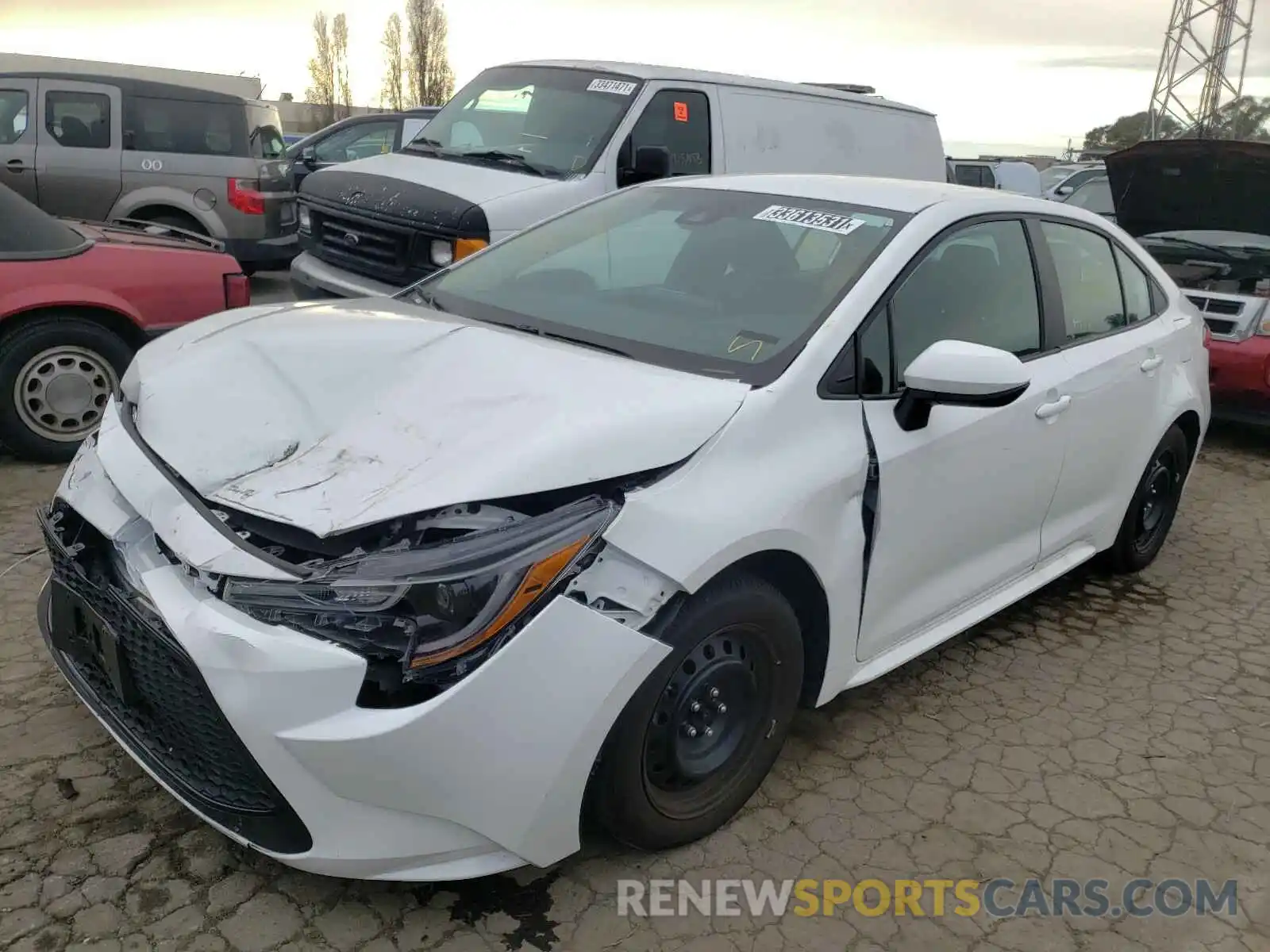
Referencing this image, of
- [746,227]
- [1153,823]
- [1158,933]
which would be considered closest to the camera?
[1158,933]

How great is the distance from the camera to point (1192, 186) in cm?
682

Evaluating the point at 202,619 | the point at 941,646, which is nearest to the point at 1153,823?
the point at 941,646

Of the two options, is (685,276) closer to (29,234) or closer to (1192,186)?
(29,234)

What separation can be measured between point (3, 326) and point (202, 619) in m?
3.57

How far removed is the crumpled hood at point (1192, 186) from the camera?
6434 millimetres

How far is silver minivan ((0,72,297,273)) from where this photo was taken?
855 centimetres

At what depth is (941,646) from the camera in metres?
4.04

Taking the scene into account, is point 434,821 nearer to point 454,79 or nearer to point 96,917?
point 96,917

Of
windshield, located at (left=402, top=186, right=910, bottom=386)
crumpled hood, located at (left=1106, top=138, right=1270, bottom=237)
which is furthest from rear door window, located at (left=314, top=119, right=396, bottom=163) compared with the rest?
windshield, located at (left=402, top=186, right=910, bottom=386)

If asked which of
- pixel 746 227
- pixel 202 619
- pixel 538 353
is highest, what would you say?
pixel 746 227

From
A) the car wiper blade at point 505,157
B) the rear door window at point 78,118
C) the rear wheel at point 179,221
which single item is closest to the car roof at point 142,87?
the rear door window at point 78,118

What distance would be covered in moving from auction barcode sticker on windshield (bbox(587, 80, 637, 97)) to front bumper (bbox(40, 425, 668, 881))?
5323mm

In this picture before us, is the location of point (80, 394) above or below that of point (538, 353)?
below

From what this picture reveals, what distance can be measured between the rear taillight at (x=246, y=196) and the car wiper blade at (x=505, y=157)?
3.12m
